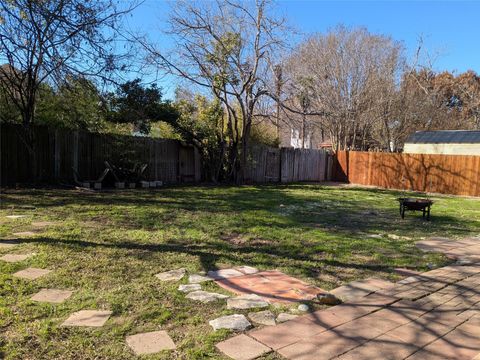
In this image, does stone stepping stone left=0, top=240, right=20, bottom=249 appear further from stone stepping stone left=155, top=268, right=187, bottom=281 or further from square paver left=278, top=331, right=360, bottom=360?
square paver left=278, top=331, right=360, bottom=360

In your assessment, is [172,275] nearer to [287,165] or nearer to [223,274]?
[223,274]

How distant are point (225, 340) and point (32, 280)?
2.03m

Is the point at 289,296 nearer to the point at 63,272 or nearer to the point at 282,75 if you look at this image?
the point at 63,272

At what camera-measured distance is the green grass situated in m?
2.65

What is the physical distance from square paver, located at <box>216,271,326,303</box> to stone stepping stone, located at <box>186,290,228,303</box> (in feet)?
0.64

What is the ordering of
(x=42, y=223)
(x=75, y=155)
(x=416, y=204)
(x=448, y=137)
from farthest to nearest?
(x=448, y=137) → (x=75, y=155) → (x=416, y=204) → (x=42, y=223)

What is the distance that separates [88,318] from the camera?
286cm

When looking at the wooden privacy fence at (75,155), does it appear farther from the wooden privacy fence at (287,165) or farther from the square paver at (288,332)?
the square paver at (288,332)

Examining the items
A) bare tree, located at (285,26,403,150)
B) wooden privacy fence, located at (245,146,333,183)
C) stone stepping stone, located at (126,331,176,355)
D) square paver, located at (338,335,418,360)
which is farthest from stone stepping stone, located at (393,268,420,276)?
bare tree, located at (285,26,403,150)

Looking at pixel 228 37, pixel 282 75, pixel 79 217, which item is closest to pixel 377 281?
pixel 79 217

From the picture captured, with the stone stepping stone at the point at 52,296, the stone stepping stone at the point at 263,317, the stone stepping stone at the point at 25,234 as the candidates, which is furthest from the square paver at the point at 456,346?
the stone stepping stone at the point at 25,234

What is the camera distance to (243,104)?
14.4m

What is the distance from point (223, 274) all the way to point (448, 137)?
A: 18.5 m

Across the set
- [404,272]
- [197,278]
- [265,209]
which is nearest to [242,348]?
[197,278]
